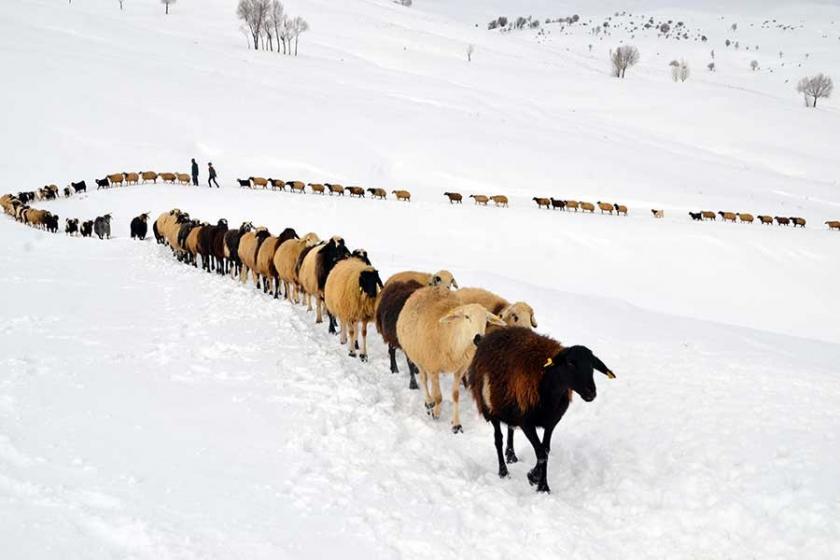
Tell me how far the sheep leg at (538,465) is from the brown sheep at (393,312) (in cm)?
275

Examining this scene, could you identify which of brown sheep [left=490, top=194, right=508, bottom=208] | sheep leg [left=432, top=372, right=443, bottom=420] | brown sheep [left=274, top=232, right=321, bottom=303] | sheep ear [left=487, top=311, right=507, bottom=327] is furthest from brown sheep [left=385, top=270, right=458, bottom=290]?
brown sheep [left=490, top=194, right=508, bottom=208]

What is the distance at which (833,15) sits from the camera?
192625 mm

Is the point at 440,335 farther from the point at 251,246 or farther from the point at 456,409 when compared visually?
the point at 251,246

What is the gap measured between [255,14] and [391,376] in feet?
268

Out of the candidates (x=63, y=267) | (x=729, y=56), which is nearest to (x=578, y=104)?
(x=63, y=267)

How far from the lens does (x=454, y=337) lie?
276 inches

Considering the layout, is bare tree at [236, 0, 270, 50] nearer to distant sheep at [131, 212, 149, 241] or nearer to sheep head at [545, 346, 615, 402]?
distant sheep at [131, 212, 149, 241]

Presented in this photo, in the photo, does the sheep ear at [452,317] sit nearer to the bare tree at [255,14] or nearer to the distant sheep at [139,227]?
the distant sheep at [139,227]

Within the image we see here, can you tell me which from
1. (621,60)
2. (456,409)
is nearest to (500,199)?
(456,409)

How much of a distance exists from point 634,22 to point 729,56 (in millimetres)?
71160

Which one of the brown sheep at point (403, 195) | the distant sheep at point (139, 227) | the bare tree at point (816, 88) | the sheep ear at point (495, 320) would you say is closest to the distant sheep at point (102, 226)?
the distant sheep at point (139, 227)

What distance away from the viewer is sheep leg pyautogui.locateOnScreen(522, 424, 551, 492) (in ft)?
18.2

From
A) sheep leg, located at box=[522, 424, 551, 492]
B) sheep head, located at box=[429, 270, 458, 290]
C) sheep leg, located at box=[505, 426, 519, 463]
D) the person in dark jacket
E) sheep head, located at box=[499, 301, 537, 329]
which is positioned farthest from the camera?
the person in dark jacket

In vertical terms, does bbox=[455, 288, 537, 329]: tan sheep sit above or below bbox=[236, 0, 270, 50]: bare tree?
below
